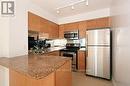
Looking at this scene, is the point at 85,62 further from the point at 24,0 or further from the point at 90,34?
the point at 24,0

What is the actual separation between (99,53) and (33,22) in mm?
2350

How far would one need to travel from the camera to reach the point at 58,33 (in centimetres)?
597

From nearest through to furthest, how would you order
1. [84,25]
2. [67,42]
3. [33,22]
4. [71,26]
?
[33,22] < [84,25] < [71,26] < [67,42]

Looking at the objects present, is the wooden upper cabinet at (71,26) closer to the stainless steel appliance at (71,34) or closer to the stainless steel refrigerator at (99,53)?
the stainless steel appliance at (71,34)

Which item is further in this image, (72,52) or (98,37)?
(72,52)

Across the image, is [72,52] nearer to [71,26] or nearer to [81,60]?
[81,60]

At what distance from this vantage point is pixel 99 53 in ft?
13.6

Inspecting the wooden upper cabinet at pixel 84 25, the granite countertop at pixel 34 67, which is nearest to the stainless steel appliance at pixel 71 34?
the wooden upper cabinet at pixel 84 25

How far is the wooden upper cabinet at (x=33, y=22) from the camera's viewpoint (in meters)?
3.56

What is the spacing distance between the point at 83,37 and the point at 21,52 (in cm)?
309

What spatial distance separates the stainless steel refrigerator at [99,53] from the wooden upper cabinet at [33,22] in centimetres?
179

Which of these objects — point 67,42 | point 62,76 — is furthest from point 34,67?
point 67,42

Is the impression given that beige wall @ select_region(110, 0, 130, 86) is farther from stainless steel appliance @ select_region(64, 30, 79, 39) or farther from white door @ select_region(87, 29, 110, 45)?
stainless steel appliance @ select_region(64, 30, 79, 39)

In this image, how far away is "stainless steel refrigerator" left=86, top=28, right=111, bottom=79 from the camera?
396 cm
